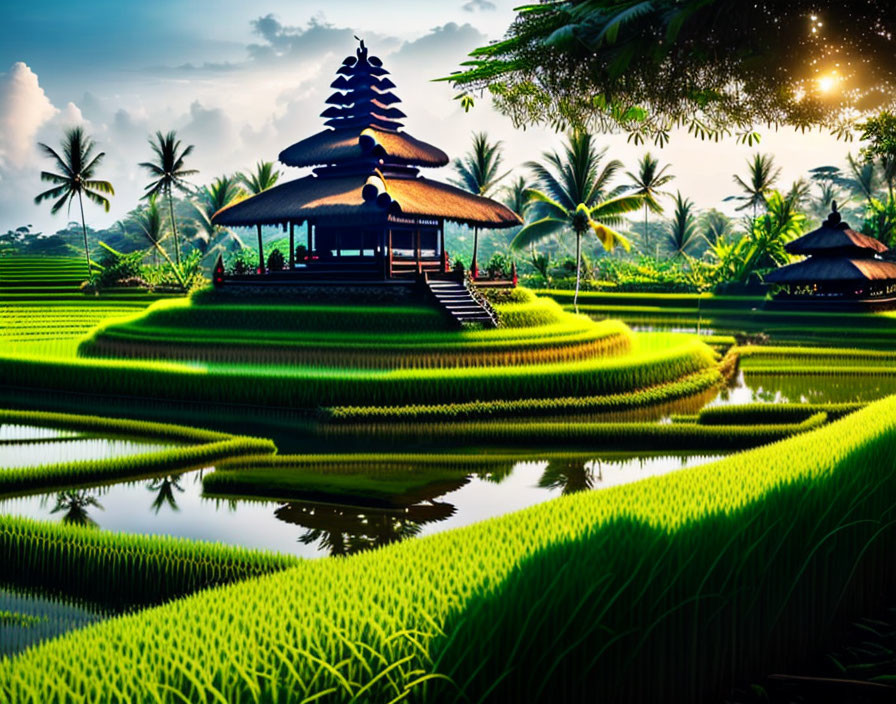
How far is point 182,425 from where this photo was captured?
14.2 m

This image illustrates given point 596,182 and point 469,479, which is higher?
point 596,182

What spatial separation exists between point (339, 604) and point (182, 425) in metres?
11.2

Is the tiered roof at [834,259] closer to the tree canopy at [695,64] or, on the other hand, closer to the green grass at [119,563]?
the tree canopy at [695,64]

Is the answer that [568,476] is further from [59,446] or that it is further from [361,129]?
[361,129]

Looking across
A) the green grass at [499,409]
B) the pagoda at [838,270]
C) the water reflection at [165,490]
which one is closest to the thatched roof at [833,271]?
the pagoda at [838,270]

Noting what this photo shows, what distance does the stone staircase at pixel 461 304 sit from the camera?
20.2m

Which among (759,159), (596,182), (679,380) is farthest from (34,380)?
(759,159)

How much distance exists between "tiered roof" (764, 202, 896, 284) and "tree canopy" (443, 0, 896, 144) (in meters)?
26.2

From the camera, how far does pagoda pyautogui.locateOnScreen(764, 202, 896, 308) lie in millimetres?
33062

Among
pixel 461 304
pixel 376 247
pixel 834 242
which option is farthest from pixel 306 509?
pixel 834 242

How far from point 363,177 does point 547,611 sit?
21.5 meters

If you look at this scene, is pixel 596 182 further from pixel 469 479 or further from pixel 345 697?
pixel 345 697

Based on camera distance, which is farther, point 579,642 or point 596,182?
point 596,182

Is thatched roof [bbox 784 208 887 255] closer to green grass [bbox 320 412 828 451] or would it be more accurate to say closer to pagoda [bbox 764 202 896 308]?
pagoda [bbox 764 202 896 308]
